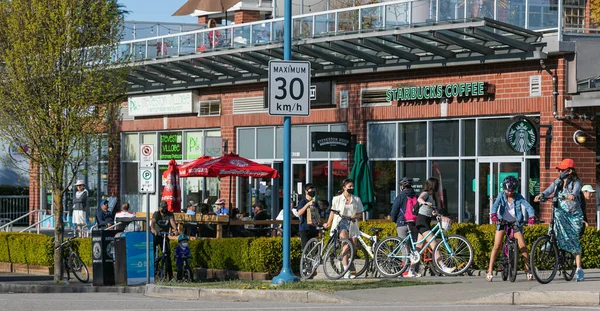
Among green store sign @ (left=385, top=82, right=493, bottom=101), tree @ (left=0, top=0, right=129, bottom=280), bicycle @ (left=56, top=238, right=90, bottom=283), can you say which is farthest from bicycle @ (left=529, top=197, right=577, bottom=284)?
tree @ (left=0, top=0, right=129, bottom=280)

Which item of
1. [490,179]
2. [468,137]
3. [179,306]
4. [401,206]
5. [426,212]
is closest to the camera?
[179,306]

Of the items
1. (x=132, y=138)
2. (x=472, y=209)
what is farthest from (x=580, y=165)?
(x=132, y=138)

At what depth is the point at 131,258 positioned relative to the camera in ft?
72.6

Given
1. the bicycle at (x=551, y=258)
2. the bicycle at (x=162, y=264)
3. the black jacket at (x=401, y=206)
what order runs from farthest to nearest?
the bicycle at (x=162, y=264)
the black jacket at (x=401, y=206)
the bicycle at (x=551, y=258)

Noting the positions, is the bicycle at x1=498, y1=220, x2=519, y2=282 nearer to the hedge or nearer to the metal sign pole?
the hedge

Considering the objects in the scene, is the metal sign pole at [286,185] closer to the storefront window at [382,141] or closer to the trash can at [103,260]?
the trash can at [103,260]

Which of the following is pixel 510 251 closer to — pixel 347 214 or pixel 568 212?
pixel 568 212

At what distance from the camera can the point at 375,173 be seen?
30297 mm

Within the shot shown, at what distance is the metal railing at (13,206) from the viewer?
146 ft

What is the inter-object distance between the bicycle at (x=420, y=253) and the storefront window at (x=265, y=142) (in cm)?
1428

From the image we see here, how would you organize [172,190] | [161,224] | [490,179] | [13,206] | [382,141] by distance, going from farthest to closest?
[13,206], [172,190], [382,141], [490,179], [161,224]

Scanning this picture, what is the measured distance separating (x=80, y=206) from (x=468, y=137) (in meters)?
11.8

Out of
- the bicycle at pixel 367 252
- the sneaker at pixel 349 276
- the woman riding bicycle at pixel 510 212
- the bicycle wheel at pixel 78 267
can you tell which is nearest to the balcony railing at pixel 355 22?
the bicycle wheel at pixel 78 267

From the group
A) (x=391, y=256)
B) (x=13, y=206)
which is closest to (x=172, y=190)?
(x=391, y=256)
